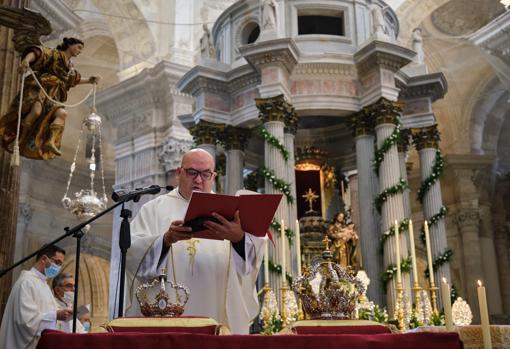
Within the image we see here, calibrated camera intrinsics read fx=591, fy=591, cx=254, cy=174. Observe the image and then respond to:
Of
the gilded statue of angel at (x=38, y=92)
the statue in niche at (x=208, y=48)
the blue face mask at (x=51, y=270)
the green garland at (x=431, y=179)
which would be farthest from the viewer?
the statue in niche at (x=208, y=48)

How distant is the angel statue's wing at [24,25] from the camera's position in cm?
614

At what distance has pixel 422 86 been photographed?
12.7 meters

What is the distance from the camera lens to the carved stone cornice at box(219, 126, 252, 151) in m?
12.5

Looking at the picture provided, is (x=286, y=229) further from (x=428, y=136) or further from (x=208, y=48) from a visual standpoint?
(x=208, y=48)

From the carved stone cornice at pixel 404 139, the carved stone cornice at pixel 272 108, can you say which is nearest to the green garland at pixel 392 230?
the carved stone cornice at pixel 404 139

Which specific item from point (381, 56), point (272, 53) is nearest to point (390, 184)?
point (381, 56)

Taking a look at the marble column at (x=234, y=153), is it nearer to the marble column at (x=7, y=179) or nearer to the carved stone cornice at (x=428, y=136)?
the carved stone cornice at (x=428, y=136)

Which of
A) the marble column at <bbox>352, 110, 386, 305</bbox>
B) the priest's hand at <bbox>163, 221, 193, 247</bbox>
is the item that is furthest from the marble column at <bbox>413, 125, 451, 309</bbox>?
the priest's hand at <bbox>163, 221, 193, 247</bbox>

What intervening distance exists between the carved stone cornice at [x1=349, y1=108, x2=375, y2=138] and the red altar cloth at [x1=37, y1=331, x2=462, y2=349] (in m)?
9.69

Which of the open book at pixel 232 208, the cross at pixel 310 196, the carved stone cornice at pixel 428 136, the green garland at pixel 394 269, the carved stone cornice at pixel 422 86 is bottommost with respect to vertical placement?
the open book at pixel 232 208

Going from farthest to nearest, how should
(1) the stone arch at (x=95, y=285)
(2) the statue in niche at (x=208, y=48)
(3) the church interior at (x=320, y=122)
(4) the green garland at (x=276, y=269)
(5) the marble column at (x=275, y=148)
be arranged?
(1) the stone arch at (x=95, y=285) → (2) the statue in niche at (x=208, y=48) → (3) the church interior at (x=320, y=122) → (5) the marble column at (x=275, y=148) → (4) the green garland at (x=276, y=269)

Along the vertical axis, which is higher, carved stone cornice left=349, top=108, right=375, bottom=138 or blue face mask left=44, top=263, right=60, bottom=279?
carved stone cornice left=349, top=108, right=375, bottom=138

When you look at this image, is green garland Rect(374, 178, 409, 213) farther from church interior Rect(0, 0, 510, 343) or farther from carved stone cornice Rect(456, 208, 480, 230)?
carved stone cornice Rect(456, 208, 480, 230)

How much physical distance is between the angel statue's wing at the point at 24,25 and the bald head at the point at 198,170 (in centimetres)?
331
